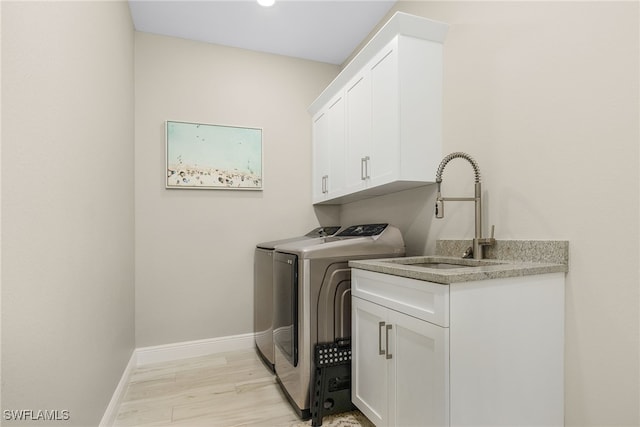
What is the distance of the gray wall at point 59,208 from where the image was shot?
2.75ft

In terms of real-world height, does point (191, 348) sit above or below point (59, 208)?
below

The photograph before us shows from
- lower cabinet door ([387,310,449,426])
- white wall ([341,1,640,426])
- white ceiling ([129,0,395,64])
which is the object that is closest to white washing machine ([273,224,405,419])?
lower cabinet door ([387,310,449,426])

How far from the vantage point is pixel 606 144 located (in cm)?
120

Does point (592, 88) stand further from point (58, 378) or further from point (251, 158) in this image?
point (251, 158)

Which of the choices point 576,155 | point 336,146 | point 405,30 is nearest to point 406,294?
point 576,155

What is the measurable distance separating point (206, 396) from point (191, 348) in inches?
30.2

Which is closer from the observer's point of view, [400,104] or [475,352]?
[475,352]

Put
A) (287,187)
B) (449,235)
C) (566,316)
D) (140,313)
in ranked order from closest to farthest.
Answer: (566,316)
(449,235)
(140,313)
(287,187)

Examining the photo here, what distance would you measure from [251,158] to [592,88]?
239cm

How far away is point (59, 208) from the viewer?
43.2 inches

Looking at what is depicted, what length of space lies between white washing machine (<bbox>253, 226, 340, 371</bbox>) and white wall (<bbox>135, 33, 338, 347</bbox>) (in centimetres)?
12

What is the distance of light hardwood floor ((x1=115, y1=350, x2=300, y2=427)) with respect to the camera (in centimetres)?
183

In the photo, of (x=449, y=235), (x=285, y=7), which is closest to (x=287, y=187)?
(x=285, y=7)

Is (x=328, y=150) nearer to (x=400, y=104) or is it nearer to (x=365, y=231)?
(x=365, y=231)
